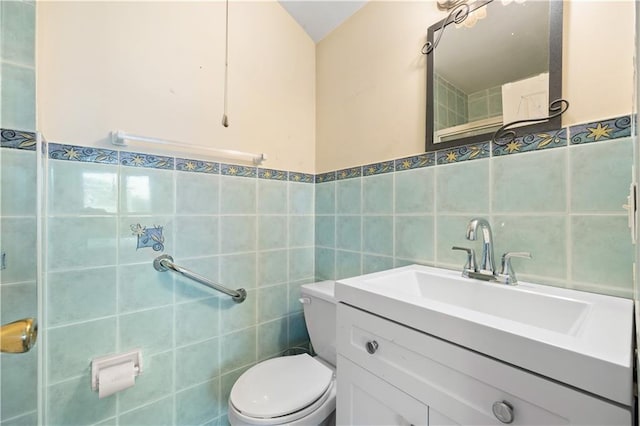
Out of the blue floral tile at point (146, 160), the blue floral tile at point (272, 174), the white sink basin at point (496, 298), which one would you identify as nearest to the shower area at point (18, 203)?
the blue floral tile at point (146, 160)

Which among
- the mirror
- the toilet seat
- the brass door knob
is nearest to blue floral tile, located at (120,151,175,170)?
the brass door knob

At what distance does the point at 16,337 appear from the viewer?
63cm

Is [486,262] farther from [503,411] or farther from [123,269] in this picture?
[123,269]

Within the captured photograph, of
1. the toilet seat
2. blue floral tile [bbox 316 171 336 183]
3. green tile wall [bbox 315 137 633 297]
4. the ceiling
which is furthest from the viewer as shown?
blue floral tile [bbox 316 171 336 183]

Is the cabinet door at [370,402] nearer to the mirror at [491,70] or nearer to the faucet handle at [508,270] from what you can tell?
the faucet handle at [508,270]

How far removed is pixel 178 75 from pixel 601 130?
5.14 feet

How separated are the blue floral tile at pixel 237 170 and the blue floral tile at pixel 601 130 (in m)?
1.29

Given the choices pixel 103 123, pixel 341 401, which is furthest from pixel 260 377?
pixel 103 123

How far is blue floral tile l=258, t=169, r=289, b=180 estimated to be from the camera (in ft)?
4.74

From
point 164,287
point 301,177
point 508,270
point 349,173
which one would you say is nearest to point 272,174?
point 301,177

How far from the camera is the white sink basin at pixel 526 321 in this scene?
0.41 metres

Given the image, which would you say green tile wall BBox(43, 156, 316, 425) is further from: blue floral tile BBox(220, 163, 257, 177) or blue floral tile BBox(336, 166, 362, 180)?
blue floral tile BBox(336, 166, 362, 180)

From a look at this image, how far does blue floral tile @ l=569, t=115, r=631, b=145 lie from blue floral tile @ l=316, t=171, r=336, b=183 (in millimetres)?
1031

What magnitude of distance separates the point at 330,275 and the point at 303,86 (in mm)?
1200
